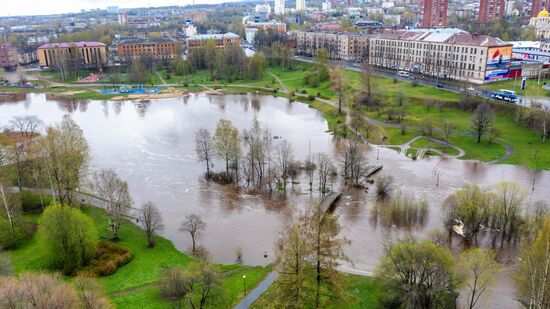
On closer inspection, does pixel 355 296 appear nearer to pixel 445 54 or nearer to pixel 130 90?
pixel 445 54

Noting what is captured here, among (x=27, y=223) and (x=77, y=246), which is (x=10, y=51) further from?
(x=77, y=246)

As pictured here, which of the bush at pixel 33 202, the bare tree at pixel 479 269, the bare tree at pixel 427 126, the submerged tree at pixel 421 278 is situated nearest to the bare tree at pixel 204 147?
the bush at pixel 33 202

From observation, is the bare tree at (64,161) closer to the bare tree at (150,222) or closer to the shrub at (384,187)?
the bare tree at (150,222)

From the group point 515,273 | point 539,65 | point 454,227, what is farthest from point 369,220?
point 539,65

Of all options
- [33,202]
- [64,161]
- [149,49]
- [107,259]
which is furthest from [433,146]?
[149,49]

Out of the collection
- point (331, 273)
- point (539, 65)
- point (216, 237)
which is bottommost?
point (216, 237)
